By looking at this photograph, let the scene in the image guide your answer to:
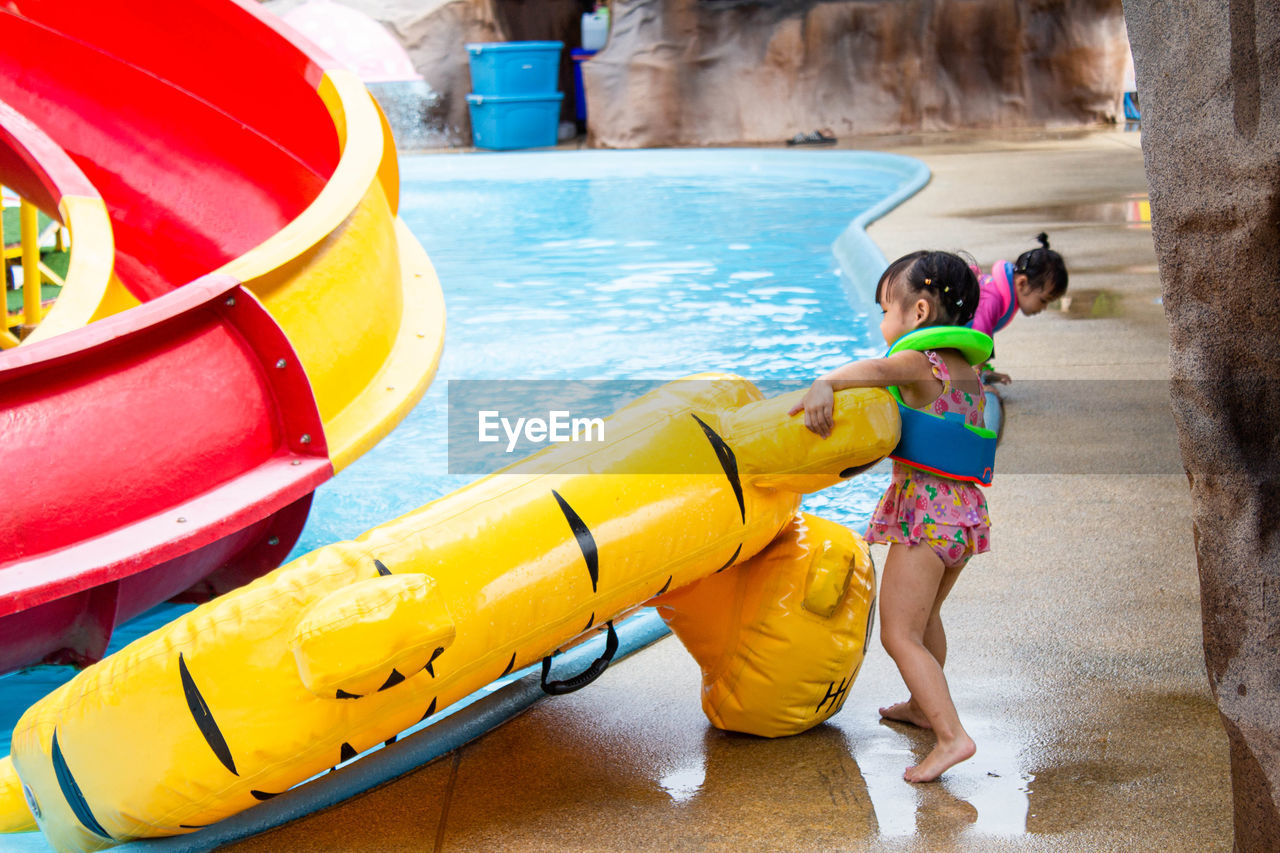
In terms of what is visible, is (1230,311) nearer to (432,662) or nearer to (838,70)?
(432,662)

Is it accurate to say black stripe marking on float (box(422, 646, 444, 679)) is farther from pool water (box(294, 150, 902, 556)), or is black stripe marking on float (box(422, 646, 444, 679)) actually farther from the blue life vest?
pool water (box(294, 150, 902, 556))

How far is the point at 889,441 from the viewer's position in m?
2.21

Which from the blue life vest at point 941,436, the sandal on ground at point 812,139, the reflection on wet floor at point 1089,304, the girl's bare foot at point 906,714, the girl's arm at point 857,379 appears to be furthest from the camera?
the sandal on ground at point 812,139

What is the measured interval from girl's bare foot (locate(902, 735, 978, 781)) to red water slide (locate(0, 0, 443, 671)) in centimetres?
152

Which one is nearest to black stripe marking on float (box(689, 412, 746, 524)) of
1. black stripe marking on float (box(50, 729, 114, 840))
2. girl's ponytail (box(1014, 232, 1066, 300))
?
black stripe marking on float (box(50, 729, 114, 840))

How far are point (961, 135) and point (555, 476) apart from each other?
1483 centimetres

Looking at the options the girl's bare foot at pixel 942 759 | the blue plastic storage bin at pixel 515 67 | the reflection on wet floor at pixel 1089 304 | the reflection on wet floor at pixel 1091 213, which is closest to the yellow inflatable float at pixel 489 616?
the girl's bare foot at pixel 942 759

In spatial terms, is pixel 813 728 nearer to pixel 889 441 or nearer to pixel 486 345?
pixel 889 441

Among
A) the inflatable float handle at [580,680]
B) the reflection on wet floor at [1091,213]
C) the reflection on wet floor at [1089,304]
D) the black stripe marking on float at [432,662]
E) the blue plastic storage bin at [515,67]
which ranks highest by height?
the blue plastic storage bin at [515,67]

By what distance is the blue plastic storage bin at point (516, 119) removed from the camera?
55.5ft

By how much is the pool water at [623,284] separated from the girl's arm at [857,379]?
2.14 m

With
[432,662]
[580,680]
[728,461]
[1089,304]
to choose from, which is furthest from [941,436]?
[1089,304]

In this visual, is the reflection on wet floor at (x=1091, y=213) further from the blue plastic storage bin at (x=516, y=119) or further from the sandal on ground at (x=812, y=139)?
the blue plastic storage bin at (x=516, y=119)

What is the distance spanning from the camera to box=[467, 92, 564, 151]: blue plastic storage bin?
1691 centimetres
